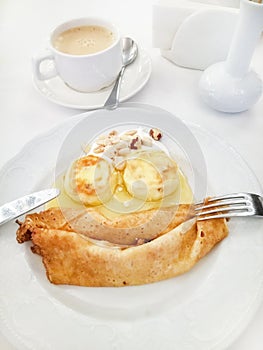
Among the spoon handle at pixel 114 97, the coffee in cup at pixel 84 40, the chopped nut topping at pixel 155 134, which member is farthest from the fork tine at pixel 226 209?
the coffee in cup at pixel 84 40

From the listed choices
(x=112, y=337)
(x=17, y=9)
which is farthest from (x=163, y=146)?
(x=17, y=9)

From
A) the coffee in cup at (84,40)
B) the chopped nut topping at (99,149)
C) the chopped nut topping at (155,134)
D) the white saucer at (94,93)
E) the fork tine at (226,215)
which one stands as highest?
Answer: the coffee in cup at (84,40)

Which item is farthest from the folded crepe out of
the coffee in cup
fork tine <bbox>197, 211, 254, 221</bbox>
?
the coffee in cup

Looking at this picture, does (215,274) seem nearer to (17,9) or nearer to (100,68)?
(100,68)

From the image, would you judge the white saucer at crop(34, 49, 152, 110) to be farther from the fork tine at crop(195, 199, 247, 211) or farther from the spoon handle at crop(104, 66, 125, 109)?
the fork tine at crop(195, 199, 247, 211)

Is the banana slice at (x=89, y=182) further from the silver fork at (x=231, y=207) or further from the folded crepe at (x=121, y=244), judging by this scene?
the silver fork at (x=231, y=207)
